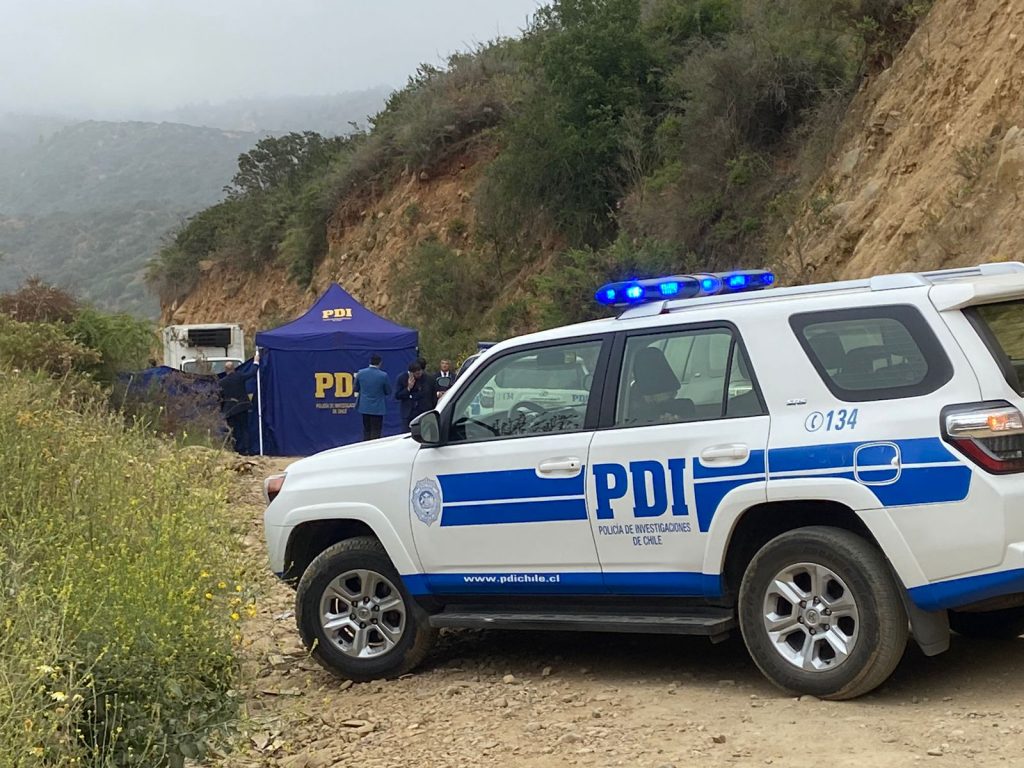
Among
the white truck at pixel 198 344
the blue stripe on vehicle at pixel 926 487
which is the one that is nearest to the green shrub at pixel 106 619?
the blue stripe on vehicle at pixel 926 487

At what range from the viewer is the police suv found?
16.3 ft

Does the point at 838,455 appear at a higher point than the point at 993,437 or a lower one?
Answer: lower

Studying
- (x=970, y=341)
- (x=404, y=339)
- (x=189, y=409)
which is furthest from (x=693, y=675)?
(x=404, y=339)

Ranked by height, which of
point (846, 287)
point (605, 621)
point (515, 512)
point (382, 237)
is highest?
point (382, 237)

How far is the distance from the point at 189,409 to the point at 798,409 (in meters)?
13.6

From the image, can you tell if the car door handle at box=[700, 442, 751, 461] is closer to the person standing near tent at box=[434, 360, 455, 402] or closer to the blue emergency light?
the blue emergency light

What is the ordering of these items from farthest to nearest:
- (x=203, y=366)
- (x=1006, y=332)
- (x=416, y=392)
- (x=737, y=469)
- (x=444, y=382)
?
1. (x=203, y=366)
2. (x=444, y=382)
3. (x=416, y=392)
4. (x=737, y=469)
5. (x=1006, y=332)

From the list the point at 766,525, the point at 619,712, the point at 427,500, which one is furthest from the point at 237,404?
the point at 766,525

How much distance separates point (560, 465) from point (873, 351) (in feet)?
5.19

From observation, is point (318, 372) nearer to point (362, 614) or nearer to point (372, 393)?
point (372, 393)

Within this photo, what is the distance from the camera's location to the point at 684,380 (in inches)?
227

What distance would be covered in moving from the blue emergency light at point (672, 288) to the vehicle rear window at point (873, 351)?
99cm

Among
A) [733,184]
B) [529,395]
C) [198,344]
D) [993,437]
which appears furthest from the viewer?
[198,344]

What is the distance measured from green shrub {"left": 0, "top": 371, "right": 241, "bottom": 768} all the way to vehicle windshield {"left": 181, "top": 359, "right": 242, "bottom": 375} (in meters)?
13.1
